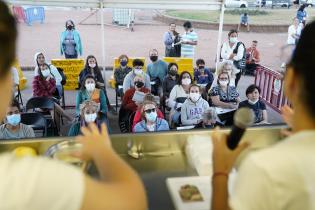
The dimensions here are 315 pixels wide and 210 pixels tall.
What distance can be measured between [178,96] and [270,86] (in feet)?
7.11

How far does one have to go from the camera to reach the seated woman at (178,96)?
459cm

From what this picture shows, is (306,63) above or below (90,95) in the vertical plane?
above

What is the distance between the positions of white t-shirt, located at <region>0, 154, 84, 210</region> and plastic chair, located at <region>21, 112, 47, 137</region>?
11.4 feet

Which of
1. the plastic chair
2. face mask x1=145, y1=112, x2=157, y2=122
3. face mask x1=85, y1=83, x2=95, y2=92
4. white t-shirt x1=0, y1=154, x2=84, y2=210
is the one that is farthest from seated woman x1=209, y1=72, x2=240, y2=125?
white t-shirt x1=0, y1=154, x2=84, y2=210

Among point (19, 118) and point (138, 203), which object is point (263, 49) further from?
point (138, 203)

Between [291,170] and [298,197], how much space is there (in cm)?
6

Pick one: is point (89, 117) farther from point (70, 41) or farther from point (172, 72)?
point (70, 41)

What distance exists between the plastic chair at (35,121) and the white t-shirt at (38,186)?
347cm

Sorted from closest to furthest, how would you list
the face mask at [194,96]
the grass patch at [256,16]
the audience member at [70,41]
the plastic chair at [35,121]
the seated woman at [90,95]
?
the plastic chair at [35,121]
the face mask at [194,96]
the seated woman at [90,95]
the audience member at [70,41]
the grass patch at [256,16]

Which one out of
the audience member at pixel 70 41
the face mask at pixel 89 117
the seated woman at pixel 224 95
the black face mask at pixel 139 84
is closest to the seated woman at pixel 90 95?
the black face mask at pixel 139 84

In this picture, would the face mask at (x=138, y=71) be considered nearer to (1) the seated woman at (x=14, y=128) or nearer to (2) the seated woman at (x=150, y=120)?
(2) the seated woman at (x=150, y=120)

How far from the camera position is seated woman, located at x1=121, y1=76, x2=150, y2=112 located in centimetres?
454

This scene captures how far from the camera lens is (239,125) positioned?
33.8 inches

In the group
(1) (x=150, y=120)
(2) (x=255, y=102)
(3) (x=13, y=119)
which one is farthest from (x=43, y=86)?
(2) (x=255, y=102)
